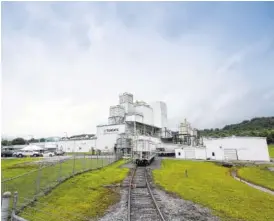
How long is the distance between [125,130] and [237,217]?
45.5 meters

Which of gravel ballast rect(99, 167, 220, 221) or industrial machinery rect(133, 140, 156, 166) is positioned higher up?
industrial machinery rect(133, 140, 156, 166)

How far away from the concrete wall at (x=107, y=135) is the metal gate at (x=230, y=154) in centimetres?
2497

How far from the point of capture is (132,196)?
1147 centimetres

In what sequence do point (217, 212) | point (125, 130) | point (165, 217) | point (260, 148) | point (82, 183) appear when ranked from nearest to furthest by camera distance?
point (165, 217), point (217, 212), point (82, 183), point (260, 148), point (125, 130)

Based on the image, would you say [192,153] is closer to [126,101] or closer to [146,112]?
[146,112]

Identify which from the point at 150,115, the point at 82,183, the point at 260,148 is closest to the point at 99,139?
the point at 150,115

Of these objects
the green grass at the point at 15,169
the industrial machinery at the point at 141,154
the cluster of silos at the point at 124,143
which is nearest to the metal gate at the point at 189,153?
the cluster of silos at the point at 124,143

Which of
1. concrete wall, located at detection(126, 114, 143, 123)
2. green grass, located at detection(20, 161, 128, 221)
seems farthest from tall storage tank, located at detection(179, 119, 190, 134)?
green grass, located at detection(20, 161, 128, 221)

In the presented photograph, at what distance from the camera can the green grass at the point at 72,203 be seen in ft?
26.9

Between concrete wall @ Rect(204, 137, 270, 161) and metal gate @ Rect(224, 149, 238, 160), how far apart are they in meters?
0.52

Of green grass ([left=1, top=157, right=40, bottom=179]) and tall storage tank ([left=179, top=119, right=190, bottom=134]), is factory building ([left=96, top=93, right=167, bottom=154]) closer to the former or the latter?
tall storage tank ([left=179, top=119, right=190, bottom=134])

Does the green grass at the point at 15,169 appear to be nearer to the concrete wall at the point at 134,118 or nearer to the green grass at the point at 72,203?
Answer: the green grass at the point at 72,203

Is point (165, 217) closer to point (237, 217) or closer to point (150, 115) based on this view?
point (237, 217)

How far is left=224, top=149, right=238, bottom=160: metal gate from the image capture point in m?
38.9
